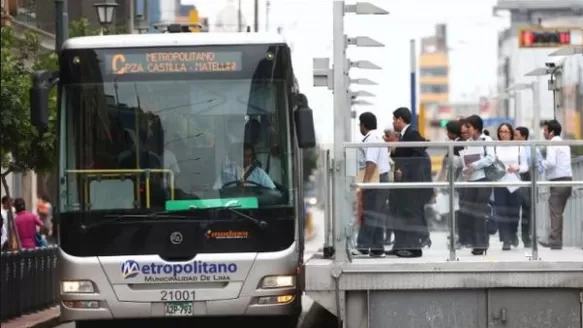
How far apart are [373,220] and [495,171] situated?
54.7 inches

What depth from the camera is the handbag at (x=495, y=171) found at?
1478 cm

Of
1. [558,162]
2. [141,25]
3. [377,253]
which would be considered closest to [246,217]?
[377,253]

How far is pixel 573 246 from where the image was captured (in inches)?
587

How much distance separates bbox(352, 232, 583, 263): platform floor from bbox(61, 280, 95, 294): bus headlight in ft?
9.11

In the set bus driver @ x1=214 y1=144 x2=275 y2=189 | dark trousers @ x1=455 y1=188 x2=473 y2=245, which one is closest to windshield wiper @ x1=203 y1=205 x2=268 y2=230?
bus driver @ x1=214 y1=144 x2=275 y2=189

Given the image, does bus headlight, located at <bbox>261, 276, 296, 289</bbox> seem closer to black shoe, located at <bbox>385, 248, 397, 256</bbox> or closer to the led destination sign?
black shoe, located at <bbox>385, 248, 397, 256</bbox>

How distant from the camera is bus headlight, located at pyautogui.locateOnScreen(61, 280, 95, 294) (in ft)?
47.9

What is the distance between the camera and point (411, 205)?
48.5ft

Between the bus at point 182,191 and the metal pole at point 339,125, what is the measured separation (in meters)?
0.43

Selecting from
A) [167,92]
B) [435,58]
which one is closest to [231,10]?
[167,92]

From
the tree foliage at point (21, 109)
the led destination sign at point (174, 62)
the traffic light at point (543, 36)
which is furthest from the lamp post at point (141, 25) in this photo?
the traffic light at point (543, 36)

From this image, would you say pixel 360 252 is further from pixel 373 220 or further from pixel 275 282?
pixel 275 282

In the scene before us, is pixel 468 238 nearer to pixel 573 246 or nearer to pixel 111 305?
pixel 573 246

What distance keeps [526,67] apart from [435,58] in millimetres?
99743
